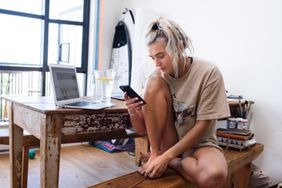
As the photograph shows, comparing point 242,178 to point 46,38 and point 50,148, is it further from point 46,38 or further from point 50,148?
point 46,38

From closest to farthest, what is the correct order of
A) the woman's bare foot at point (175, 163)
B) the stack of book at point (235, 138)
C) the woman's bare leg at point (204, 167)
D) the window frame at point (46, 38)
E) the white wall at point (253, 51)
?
the woman's bare leg at point (204, 167) < the woman's bare foot at point (175, 163) < the stack of book at point (235, 138) < the white wall at point (253, 51) < the window frame at point (46, 38)

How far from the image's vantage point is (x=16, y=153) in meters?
1.67

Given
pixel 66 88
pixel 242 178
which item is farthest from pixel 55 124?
A: pixel 242 178

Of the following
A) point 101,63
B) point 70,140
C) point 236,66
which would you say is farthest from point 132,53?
point 70,140

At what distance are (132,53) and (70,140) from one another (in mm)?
1626

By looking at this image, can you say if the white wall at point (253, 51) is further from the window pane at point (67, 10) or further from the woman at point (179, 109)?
the window pane at point (67, 10)

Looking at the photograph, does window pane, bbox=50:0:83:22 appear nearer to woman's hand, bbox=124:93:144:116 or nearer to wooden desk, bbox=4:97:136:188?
wooden desk, bbox=4:97:136:188

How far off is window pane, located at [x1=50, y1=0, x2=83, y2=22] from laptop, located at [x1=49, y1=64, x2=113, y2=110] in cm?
198

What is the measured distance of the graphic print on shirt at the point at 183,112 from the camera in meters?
1.26

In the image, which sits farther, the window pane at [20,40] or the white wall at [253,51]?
the window pane at [20,40]

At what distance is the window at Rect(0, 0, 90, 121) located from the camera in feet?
9.56

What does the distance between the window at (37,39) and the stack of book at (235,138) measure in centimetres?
207

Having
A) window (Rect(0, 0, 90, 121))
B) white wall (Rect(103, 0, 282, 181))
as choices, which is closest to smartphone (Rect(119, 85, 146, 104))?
white wall (Rect(103, 0, 282, 181))

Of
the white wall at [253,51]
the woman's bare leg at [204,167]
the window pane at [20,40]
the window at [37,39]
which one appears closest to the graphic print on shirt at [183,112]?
the woman's bare leg at [204,167]
